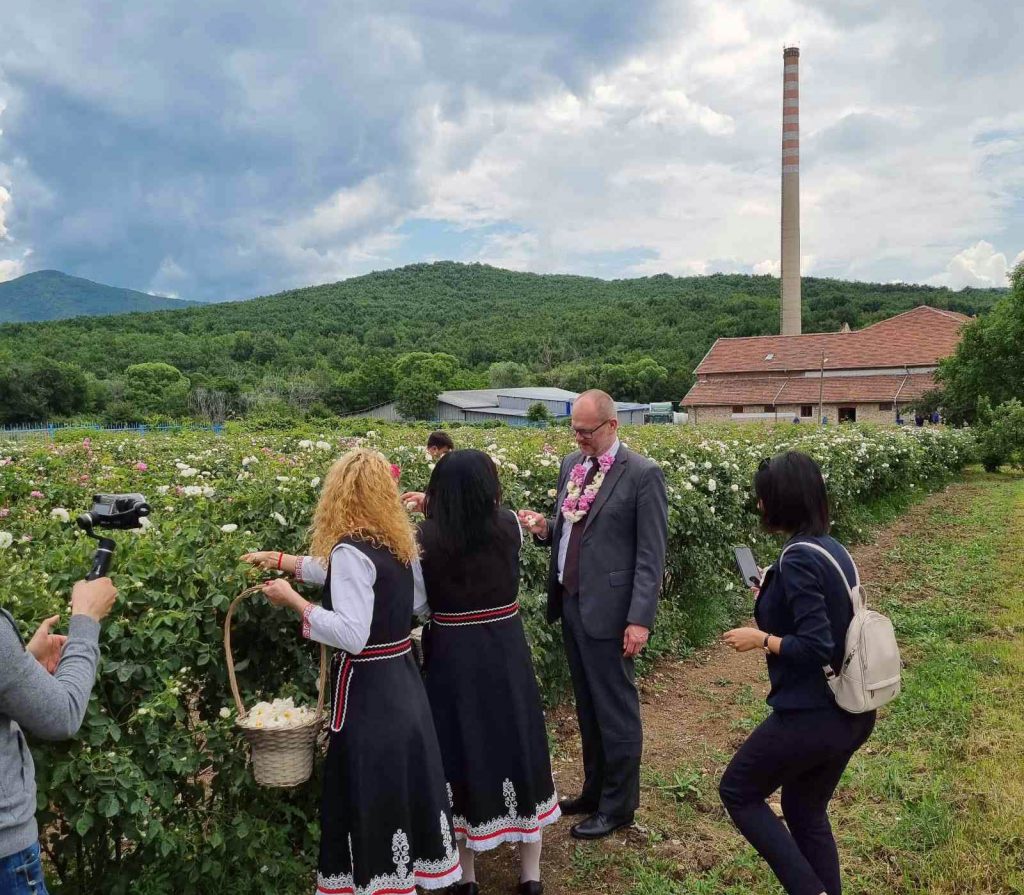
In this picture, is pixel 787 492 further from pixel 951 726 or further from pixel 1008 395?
pixel 1008 395

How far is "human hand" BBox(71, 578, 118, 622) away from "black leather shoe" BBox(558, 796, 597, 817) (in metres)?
2.72

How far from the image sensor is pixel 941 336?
5153 centimetres

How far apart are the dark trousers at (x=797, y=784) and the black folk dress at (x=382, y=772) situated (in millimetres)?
1088

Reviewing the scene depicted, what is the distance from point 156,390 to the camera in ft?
227

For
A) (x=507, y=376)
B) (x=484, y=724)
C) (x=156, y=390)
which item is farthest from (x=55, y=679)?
(x=507, y=376)

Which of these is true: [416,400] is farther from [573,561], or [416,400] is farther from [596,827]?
[596,827]

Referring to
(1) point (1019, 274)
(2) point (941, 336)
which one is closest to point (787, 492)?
(1) point (1019, 274)

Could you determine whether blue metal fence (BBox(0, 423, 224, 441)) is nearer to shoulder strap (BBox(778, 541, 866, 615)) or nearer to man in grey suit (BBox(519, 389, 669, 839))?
man in grey suit (BBox(519, 389, 669, 839))

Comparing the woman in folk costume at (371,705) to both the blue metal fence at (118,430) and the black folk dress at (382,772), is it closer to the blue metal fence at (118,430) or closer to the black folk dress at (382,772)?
the black folk dress at (382,772)

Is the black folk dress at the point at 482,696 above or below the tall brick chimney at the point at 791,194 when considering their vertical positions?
below

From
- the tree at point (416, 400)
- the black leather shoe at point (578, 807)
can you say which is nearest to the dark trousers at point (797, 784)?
the black leather shoe at point (578, 807)

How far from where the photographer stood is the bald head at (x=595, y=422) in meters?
3.84

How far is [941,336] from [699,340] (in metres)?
41.9

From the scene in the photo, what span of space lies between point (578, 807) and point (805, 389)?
5218 cm
